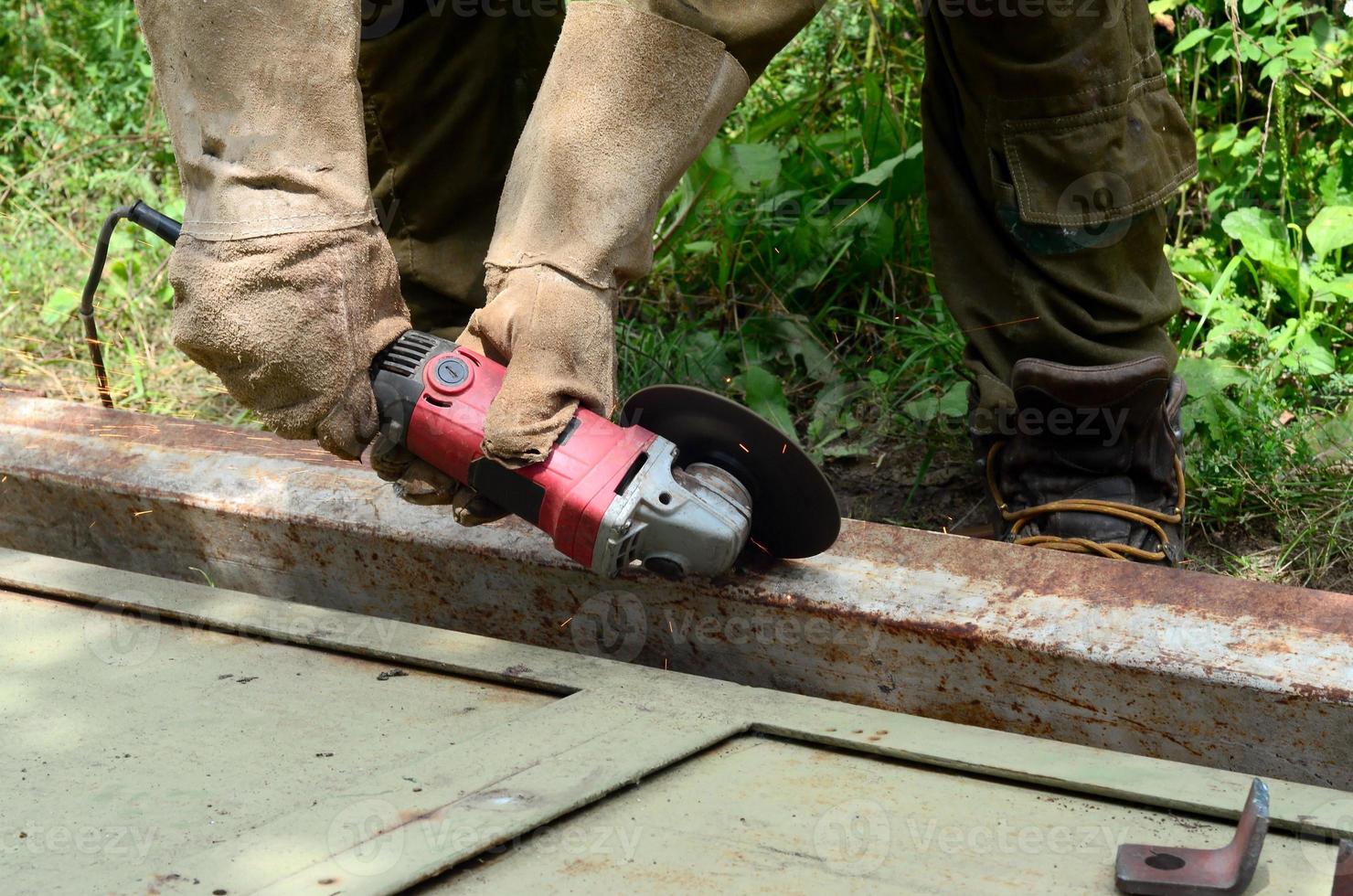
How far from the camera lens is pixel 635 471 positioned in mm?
1696

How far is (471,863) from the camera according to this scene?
130cm

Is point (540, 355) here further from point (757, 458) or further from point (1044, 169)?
point (1044, 169)

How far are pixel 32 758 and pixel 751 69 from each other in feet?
4.01

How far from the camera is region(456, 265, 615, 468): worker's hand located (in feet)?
5.45

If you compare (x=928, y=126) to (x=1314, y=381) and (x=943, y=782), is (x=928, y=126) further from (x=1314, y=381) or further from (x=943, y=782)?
(x=943, y=782)

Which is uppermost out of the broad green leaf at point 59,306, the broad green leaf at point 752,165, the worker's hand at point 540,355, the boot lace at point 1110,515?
the worker's hand at point 540,355

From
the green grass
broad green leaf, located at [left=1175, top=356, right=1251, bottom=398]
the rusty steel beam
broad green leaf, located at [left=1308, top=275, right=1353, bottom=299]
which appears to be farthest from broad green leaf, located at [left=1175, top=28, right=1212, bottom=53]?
the rusty steel beam

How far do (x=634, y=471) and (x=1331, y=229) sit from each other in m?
1.93

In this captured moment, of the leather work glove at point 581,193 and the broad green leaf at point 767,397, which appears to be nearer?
the leather work glove at point 581,193

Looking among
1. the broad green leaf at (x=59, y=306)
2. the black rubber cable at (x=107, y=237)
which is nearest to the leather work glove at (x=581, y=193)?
the black rubber cable at (x=107, y=237)

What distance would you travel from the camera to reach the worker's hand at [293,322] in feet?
5.42

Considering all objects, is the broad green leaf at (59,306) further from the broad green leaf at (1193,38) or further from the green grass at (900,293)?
the broad green leaf at (1193,38)

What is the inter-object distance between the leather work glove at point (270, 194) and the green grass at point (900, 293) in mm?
1303

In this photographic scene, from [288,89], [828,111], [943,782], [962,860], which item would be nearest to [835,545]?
[943,782]
